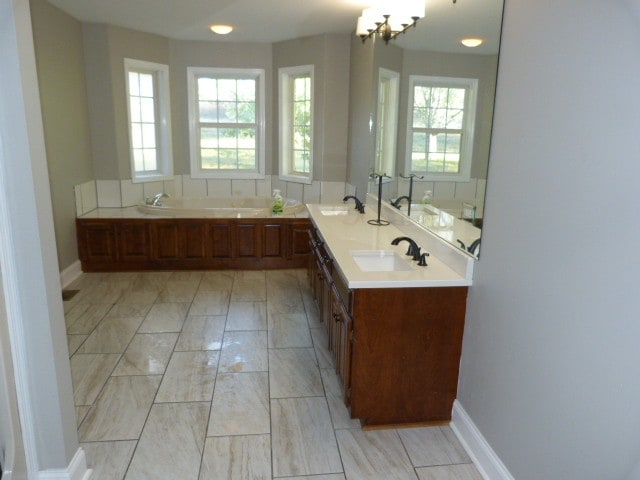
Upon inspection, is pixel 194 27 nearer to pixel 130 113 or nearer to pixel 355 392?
pixel 130 113

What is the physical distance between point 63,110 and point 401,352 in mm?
3795

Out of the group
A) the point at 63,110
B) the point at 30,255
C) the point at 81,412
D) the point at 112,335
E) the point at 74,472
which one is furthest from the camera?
the point at 63,110

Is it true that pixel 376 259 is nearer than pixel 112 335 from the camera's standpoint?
Yes

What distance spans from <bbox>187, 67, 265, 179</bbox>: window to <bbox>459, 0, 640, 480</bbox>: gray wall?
4.13m

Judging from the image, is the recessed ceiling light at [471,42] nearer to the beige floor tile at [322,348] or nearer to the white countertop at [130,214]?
the beige floor tile at [322,348]

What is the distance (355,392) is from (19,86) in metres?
1.85

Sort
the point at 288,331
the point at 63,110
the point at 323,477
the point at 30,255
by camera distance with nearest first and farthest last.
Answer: the point at 30,255 < the point at 323,477 < the point at 288,331 < the point at 63,110

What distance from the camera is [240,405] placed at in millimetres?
2566

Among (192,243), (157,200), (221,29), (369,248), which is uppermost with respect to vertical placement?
(221,29)

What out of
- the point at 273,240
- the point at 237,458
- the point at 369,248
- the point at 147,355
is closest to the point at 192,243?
the point at 273,240

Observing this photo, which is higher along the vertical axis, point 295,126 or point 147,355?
point 295,126

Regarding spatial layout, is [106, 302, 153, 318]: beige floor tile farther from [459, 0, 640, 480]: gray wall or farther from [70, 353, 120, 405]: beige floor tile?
[459, 0, 640, 480]: gray wall

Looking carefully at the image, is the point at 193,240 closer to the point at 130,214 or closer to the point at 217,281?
the point at 217,281

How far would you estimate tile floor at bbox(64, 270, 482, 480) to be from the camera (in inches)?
83.7
